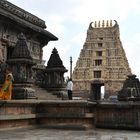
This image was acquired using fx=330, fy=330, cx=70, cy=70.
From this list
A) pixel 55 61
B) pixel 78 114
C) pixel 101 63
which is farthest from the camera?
pixel 101 63

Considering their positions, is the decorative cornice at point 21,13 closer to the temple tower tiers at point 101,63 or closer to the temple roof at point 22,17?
the temple roof at point 22,17

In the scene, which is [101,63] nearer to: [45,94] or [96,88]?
[96,88]

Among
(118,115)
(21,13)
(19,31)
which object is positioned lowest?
(118,115)

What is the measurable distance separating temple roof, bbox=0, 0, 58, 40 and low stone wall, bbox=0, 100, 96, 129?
542cm

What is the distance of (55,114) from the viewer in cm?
1056

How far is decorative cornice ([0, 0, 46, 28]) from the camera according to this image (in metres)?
16.1

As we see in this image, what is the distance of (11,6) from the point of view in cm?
1662

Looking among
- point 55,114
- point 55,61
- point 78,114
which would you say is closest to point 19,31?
point 55,61

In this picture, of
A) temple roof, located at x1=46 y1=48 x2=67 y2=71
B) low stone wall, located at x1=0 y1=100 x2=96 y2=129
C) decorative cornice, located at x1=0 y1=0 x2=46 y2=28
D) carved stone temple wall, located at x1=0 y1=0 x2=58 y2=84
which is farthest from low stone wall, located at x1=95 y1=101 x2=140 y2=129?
decorative cornice, located at x1=0 y1=0 x2=46 y2=28

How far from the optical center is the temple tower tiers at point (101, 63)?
201 feet

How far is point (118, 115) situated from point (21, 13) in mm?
9120

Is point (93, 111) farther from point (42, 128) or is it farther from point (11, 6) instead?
point (11, 6)

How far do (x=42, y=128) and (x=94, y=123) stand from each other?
1.75 meters

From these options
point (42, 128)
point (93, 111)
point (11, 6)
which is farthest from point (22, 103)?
point (11, 6)
